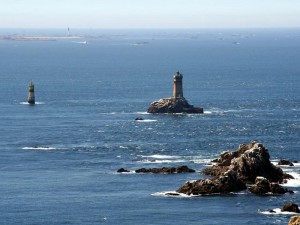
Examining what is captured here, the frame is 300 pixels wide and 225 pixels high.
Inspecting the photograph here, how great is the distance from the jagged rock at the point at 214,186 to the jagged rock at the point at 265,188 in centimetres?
204

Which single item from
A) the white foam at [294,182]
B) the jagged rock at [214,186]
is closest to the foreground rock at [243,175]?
the jagged rock at [214,186]

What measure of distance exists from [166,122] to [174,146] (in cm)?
2880

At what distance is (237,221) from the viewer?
106188 millimetres

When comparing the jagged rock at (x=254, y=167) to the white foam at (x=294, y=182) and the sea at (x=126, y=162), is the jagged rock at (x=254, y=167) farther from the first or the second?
the sea at (x=126, y=162)

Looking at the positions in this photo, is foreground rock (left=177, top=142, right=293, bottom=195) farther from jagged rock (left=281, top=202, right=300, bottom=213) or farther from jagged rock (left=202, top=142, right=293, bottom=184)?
jagged rock (left=281, top=202, right=300, bottom=213)

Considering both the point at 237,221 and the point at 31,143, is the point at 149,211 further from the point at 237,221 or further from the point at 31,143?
the point at 31,143

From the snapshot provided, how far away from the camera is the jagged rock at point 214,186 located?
119 metres

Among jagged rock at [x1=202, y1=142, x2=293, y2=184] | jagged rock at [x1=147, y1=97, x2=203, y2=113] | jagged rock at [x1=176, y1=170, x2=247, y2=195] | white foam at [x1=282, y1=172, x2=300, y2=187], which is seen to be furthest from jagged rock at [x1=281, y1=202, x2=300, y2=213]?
jagged rock at [x1=147, y1=97, x2=203, y2=113]

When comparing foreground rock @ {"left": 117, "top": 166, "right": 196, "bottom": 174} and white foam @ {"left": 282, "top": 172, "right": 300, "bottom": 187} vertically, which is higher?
white foam @ {"left": 282, "top": 172, "right": 300, "bottom": 187}

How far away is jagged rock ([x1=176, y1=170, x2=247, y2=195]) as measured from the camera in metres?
119

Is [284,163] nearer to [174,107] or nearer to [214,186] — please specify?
[214,186]

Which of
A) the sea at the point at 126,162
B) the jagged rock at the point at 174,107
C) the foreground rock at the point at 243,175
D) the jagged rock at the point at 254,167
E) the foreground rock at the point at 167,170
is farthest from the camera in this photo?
the jagged rock at the point at 174,107

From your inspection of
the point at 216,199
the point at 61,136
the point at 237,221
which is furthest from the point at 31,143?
the point at 237,221

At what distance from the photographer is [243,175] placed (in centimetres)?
12475
